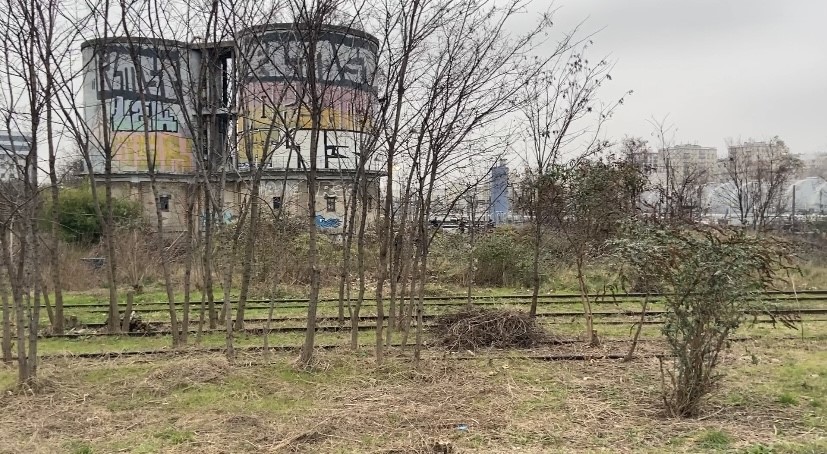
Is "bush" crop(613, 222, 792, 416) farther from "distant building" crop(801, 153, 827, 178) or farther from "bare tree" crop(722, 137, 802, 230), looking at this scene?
"distant building" crop(801, 153, 827, 178)

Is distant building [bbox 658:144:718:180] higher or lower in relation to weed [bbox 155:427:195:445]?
higher

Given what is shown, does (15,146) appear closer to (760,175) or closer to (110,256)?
(110,256)

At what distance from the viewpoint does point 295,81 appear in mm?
8562

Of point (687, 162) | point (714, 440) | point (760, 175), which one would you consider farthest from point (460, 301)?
point (687, 162)

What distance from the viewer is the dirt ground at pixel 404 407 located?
5.23 meters

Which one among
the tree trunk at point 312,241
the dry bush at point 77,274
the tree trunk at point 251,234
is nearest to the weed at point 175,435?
the tree trunk at point 312,241

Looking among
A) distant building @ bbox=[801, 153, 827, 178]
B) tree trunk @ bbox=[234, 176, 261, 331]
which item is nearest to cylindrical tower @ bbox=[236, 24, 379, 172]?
tree trunk @ bbox=[234, 176, 261, 331]

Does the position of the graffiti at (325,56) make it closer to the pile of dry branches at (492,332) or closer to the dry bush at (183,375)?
the dry bush at (183,375)

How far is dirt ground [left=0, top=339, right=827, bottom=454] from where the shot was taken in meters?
5.23

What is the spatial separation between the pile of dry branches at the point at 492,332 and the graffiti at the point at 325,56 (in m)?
4.06

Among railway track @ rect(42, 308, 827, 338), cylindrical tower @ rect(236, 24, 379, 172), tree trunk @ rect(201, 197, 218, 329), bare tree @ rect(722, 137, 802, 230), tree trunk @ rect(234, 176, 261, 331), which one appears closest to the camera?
cylindrical tower @ rect(236, 24, 379, 172)

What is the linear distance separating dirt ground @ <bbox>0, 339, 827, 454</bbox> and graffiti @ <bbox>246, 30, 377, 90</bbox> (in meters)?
3.87

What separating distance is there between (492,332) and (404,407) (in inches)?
140

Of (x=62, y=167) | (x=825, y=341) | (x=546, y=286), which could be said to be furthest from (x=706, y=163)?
(x=62, y=167)
